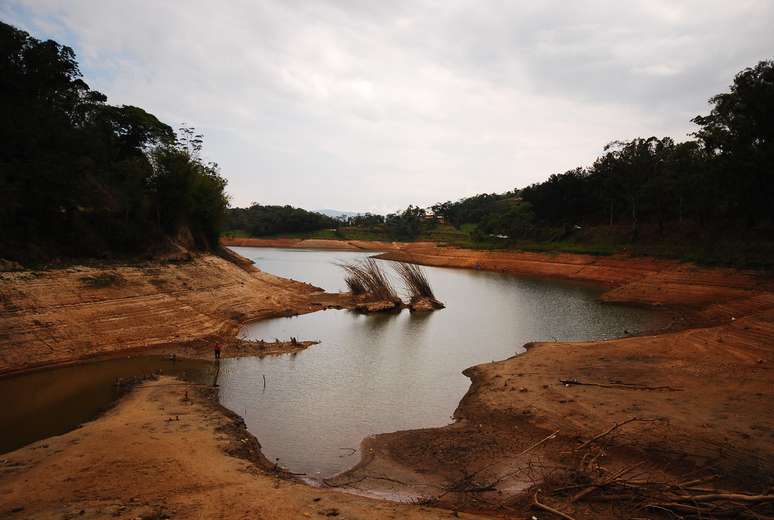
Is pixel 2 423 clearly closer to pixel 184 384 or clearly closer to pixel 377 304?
pixel 184 384

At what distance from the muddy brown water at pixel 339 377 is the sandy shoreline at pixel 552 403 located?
3.35 ft

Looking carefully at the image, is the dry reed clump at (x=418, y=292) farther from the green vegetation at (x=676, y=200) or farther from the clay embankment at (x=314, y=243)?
the clay embankment at (x=314, y=243)

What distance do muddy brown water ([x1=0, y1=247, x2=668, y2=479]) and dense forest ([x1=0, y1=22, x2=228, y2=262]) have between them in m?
8.87

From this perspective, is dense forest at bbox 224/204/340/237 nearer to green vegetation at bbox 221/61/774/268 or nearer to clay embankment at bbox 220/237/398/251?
clay embankment at bbox 220/237/398/251

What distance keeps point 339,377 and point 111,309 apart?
10445mm

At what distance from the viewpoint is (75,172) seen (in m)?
23.8

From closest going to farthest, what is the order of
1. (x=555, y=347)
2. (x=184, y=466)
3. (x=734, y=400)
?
(x=184, y=466) < (x=734, y=400) < (x=555, y=347)

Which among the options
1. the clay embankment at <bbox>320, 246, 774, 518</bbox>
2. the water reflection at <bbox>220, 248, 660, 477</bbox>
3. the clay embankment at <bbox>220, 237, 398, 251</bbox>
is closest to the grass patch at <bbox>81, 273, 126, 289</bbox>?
the water reflection at <bbox>220, 248, 660, 477</bbox>

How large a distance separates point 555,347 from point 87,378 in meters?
16.9

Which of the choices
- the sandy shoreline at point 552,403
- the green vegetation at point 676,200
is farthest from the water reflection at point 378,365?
the green vegetation at point 676,200

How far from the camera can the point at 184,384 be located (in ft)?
49.7

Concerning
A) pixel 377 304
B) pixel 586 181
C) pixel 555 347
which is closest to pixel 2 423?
pixel 555 347

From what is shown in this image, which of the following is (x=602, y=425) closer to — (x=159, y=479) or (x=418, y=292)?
(x=159, y=479)

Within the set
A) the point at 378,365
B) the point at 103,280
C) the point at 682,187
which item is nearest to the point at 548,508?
the point at 378,365
